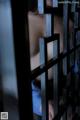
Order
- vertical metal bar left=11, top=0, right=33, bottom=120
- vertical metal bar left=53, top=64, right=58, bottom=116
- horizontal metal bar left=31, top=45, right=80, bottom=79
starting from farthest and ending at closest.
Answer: vertical metal bar left=53, top=64, right=58, bottom=116 < horizontal metal bar left=31, top=45, right=80, bottom=79 < vertical metal bar left=11, top=0, right=33, bottom=120

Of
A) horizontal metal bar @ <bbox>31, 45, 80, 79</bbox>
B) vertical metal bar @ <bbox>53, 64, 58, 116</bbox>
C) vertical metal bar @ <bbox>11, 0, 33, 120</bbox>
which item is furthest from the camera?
vertical metal bar @ <bbox>53, 64, 58, 116</bbox>

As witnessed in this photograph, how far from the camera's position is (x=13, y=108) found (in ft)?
1.99

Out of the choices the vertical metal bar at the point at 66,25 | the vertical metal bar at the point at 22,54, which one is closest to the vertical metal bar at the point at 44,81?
the vertical metal bar at the point at 22,54

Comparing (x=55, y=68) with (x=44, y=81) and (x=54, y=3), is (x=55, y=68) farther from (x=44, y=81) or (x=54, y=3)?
(x=54, y=3)

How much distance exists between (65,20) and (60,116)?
462mm

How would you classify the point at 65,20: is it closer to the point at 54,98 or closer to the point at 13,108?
the point at 54,98

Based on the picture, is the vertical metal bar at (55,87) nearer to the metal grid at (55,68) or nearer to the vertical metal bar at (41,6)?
the metal grid at (55,68)

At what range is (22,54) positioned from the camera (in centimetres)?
59

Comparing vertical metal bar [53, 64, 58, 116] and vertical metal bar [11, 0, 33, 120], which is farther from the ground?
vertical metal bar [11, 0, 33, 120]

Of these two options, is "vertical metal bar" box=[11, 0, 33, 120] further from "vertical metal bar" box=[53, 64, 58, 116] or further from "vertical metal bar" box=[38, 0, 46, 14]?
"vertical metal bar" box=[53, 64, 58, 116]

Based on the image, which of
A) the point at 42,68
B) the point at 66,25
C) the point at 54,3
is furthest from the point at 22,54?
the point at 66,25

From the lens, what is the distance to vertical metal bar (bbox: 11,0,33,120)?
556 millimetres

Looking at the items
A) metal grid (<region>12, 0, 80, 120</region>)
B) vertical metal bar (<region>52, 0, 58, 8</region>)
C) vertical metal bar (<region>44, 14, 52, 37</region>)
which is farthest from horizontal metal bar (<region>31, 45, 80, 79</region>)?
vertical metal bar (<region>52, 0, 58, 8</region>)

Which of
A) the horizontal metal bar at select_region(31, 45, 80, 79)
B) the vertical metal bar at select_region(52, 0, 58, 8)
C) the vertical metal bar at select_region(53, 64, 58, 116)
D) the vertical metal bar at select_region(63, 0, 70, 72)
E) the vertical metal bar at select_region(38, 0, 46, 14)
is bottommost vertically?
the vertical metal bar at select_region(53, 64, 58, 116)
